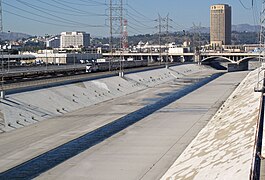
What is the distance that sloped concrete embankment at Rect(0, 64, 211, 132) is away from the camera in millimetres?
33559

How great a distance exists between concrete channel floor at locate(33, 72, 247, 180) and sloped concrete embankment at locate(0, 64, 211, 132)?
26.4ft

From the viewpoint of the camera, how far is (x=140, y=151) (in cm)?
2366

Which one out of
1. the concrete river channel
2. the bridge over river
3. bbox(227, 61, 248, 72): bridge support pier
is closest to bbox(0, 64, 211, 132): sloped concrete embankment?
the bridge over river

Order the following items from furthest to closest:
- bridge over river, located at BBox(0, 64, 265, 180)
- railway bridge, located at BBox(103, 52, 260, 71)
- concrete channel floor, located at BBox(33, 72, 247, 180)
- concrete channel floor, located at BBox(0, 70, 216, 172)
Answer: railway bridge, located at BBox(103, 52, 260, 71), concrete channel floor, located at BBox(0, 70, 216, 172), concrete channel floor, located at BBox(33, 72, 247, 180), bridge over river, located at BBox(0, 64, 265, 180)

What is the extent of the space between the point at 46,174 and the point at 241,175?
9.40 meters

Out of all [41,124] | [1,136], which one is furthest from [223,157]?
[41,124]

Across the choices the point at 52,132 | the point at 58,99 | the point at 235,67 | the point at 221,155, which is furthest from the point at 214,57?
the point at 221,155

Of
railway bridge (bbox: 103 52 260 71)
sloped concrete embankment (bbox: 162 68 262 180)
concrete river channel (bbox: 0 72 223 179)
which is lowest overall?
concrete river channel (bbox: 0 72 223 179)

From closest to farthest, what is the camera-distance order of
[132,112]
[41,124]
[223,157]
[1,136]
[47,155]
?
[223,157]
[47,155]
[1,136]
[41,124]
[132,112]

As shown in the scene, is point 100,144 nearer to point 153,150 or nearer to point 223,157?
point 153,150

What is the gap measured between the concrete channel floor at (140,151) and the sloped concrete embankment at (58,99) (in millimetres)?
8033

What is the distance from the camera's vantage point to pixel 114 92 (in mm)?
56219

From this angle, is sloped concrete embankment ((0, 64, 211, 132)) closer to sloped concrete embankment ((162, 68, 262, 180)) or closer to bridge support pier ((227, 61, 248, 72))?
sloped concrete embankment ((162, 68, 262, 180))

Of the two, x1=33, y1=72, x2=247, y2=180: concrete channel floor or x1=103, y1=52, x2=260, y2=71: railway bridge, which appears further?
x1=103, y1=52, x2=260, y2=71: railway bridge
